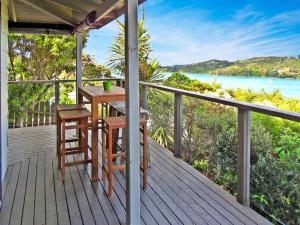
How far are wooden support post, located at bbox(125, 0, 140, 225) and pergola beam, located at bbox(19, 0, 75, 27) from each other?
235 cm

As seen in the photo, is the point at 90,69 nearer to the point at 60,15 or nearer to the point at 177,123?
the point at 60,15

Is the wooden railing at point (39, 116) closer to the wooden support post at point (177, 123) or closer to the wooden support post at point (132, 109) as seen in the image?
the wooden support post at point (177, 123)

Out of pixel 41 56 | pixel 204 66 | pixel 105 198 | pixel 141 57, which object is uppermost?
pixel 204 66

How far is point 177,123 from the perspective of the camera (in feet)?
14.0

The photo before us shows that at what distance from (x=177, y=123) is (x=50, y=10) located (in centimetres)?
265

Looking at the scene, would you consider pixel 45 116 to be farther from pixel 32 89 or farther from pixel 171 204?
pixel 171 204

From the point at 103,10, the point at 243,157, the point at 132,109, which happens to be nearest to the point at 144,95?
the point at 103,10

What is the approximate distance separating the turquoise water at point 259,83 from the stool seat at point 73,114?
376 inches

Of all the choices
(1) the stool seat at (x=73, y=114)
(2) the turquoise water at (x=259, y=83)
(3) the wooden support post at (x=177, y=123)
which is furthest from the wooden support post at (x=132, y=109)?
(2) the turquoise water at (x=259, y=83)

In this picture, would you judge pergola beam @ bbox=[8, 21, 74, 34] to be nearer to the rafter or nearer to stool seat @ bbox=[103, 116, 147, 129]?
the rafter

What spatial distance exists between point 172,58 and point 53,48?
8.07 metres

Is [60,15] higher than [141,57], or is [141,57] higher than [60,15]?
[60,15]

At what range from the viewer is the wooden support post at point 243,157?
2.82 meters

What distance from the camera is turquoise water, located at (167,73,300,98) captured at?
12062 mm
